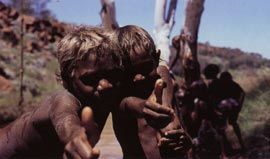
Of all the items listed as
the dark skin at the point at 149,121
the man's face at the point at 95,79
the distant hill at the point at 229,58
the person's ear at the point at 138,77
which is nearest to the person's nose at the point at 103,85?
the man's face at the point at 95,79

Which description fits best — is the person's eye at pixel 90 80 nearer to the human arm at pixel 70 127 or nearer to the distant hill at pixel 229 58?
the human arm at pixel 70 127

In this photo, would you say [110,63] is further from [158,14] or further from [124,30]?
[158,14]

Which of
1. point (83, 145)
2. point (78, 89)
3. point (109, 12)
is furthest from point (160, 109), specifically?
point (109, 12)

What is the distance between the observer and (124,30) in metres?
2.45

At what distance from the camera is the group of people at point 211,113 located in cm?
759

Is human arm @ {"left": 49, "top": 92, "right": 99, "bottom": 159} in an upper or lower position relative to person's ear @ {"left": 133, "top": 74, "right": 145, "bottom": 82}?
upper

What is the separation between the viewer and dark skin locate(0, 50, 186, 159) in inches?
60.3

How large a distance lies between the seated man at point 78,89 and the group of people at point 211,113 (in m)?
5.24

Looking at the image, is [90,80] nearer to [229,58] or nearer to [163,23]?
[163,23]

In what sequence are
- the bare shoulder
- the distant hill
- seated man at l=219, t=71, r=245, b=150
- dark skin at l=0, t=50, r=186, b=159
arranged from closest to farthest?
dark skin at l=0, t=50, r=186, b=159, the bare shoulder, seated man at l=219, t=71, r=245, b=150, the distant hill

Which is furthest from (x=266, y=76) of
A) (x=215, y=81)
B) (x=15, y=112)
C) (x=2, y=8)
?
(x=2, y=8)

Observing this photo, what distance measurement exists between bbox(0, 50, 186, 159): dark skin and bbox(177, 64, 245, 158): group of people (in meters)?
5.01

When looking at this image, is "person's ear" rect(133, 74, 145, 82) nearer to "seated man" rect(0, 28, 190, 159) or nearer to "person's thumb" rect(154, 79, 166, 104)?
"seated man" rect(0, 28, 190, 159)

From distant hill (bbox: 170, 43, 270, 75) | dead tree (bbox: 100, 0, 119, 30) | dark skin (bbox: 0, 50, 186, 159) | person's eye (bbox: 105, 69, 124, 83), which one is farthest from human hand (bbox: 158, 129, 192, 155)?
distant hill (bbox: 170, 43, 270, 75)
